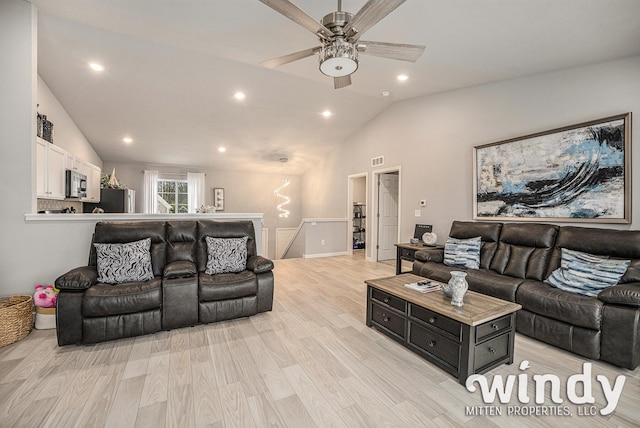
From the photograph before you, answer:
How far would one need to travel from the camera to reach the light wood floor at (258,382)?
62.4 inches

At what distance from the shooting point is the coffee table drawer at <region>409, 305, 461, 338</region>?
1963 mm

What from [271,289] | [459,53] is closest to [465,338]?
[271,289]

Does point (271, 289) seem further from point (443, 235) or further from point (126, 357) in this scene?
point (443, 235)

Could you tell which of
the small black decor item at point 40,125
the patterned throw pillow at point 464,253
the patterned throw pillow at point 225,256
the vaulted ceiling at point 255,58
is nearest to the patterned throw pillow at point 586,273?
the patterned throw pillow at point 464,253

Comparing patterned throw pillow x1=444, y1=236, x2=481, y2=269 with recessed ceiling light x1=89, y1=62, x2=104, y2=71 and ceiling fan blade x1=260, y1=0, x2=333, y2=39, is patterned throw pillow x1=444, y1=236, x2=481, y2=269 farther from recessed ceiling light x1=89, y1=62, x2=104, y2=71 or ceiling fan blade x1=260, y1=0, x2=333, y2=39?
recessed ceiling light x1=89, y1=62, x2=104, y2=71

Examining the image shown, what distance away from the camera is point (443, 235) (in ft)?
15.0

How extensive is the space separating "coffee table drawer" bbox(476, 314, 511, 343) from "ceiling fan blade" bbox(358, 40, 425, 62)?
2202 millimetres

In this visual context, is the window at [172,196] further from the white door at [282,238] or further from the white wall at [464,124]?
the white wall at [464,124]

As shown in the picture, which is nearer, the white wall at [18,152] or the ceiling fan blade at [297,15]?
the ceiling fan blade at [297,15]

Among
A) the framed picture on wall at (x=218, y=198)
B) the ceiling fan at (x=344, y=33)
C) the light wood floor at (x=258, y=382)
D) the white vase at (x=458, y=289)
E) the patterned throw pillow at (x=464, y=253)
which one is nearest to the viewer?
the light wood floor at (x=258, y=382)

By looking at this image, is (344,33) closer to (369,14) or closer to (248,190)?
(369,14)

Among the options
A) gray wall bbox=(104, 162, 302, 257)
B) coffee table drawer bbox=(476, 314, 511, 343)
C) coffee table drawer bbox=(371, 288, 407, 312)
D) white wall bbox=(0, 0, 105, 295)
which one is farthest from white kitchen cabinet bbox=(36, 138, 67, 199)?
coffee table drawer bbox=(476, 314, 511, 343)

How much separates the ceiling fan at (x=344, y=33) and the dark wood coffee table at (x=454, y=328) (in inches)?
79.9

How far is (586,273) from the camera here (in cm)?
249
